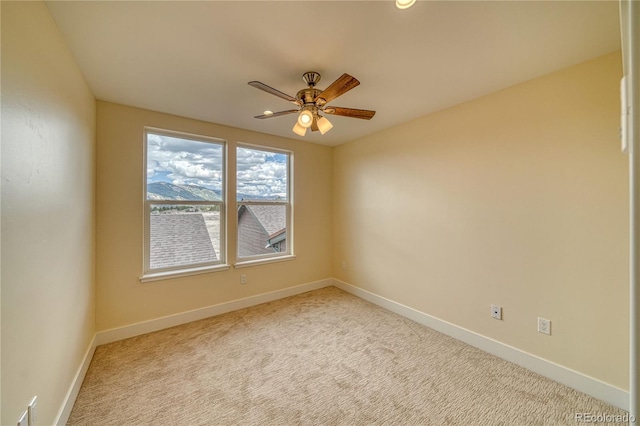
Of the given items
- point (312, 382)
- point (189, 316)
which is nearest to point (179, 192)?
point (189, 316)

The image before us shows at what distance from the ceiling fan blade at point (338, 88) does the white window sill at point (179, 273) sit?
7.58ft

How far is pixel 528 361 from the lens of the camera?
2.15m

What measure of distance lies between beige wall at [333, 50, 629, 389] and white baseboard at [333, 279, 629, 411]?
51 mm

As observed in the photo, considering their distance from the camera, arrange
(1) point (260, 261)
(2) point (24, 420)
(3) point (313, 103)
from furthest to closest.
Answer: (1) point (260, 261)
(3) point (313, 103)
(2) point (24, 420)

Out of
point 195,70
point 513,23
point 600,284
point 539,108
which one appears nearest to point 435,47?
point 513,23

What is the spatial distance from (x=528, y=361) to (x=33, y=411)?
10.9 ft

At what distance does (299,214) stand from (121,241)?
2.21m

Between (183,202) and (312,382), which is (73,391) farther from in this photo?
(183,202)

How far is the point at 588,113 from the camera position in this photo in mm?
Answer: 1873

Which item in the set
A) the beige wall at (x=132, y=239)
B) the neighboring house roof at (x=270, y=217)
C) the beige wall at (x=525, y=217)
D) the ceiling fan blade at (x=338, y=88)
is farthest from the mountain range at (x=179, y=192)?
the beige wall at (x=525, y=217)

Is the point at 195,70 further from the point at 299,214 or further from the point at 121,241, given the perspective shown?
the point at 299,214

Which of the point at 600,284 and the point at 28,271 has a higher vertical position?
the point at 28,271

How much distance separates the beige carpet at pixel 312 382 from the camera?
5.56 feet

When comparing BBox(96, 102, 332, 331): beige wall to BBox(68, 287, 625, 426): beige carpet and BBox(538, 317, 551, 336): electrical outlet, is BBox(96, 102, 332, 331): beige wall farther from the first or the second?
BBox(538, 317, 551, 336): electrical outlet
